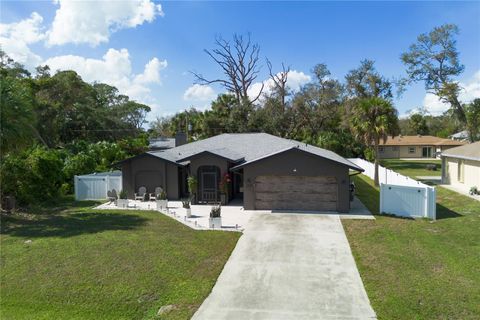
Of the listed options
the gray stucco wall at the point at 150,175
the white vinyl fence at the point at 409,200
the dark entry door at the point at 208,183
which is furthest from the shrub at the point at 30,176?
the white vinyl fence at the point at 409,200

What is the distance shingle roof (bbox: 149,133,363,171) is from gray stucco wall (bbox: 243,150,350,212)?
128 centimetres

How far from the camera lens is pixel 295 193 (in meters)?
18.6

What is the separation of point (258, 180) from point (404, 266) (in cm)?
950

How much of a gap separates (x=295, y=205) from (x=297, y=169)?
187 cm

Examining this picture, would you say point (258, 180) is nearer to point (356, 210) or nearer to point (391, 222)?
point (356, 210)

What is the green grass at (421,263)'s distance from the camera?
8055 mm

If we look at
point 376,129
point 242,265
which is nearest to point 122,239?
point 242,265

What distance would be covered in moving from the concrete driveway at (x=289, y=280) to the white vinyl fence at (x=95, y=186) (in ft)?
38.6

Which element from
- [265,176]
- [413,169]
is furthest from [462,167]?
[265,176]

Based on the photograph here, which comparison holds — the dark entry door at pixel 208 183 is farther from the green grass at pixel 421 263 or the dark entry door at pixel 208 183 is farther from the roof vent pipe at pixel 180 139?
the roof vent pipe at pixel 180 139

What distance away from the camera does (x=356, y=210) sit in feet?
60.5

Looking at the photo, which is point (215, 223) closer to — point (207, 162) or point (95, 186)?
point (207, 162)

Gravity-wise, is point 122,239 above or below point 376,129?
below

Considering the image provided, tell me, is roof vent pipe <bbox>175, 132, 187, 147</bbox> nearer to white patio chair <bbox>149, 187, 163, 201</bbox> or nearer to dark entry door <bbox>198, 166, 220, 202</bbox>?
white patio chair <bbox>149, 187, 163, 201</bbox>
